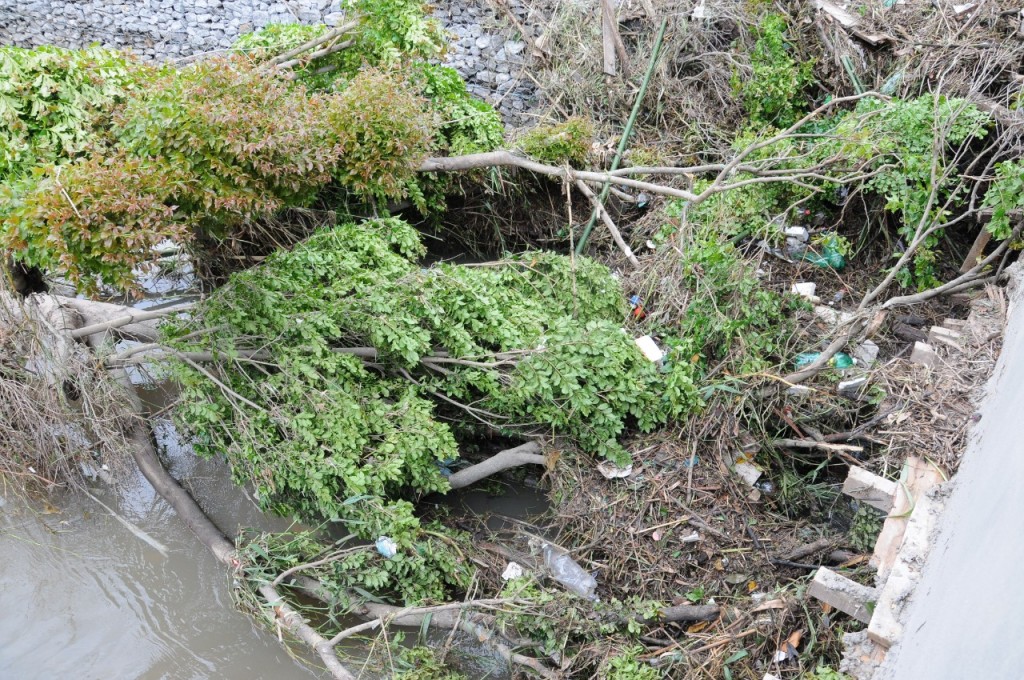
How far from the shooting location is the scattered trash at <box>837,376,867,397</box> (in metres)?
4.40

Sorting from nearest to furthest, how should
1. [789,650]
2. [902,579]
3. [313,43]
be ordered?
[902,579] → [789,650] → [313,43]

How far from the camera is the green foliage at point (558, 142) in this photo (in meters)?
5.94

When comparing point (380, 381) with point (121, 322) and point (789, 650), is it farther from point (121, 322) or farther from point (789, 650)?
point (789, 650)

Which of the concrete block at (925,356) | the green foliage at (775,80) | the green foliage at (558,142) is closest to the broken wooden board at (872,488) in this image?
the concrete block at (925,356)

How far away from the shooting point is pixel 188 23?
7.76 m

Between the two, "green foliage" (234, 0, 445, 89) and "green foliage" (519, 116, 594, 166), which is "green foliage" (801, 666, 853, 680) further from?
"green foliage" (234, 0, 445, 89)

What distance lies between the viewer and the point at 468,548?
4.56 m

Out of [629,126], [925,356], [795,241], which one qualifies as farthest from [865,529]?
[629,126]

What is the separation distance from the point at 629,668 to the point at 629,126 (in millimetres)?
4251

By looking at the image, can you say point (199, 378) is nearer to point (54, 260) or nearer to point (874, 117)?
point (54, 260)

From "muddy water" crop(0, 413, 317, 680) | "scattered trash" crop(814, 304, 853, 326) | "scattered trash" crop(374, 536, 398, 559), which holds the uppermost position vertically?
"scattered trash" crop(814, 304, 853, 326)

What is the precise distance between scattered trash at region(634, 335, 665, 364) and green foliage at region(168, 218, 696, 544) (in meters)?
0.13

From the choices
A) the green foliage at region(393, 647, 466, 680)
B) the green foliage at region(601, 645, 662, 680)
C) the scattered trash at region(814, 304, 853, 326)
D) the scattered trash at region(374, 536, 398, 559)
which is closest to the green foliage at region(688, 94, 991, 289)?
the scattered trash at region(814, 304, 853, 326)

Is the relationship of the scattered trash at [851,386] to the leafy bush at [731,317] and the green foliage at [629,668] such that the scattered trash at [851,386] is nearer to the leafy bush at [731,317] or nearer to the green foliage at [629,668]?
the leafy bush at [731,317]
